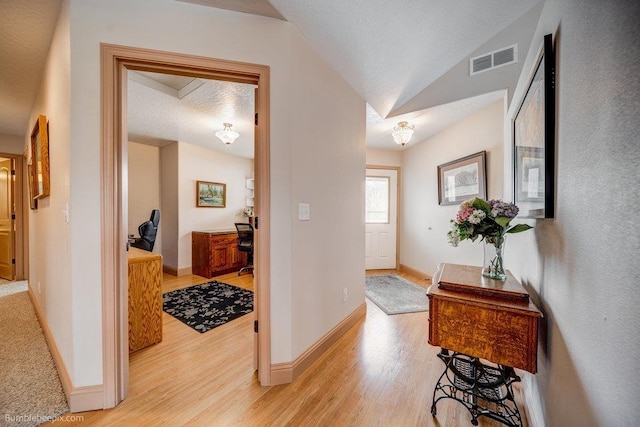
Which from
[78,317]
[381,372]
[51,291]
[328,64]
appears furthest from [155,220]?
[381,372]

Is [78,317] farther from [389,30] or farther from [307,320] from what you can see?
[389,30]

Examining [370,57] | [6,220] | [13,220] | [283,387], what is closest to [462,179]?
[370,57]

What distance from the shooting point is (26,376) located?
1722mm

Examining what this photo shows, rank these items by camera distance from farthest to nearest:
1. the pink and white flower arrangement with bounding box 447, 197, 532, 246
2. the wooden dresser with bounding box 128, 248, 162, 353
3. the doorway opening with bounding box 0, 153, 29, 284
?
1. the doorway opening with bounding box 0, 153, 29, 284
2. the wooden dresser with bounding box 128, 248, 162, 353
3. the pink and white flower arrangement with bounding box 447, 197, 532, 246

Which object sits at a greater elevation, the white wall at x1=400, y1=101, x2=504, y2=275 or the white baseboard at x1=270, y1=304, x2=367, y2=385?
the white wall at x1=400, y1=101, x2=504, y2=275

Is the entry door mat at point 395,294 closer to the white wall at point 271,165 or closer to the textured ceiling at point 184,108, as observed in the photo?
the white wall at point 271,165

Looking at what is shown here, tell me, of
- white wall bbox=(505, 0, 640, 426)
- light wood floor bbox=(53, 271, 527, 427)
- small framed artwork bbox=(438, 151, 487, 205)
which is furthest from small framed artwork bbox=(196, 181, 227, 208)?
white wall bbox=(505, 0, 640, 426)

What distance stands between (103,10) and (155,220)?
339 centimetres

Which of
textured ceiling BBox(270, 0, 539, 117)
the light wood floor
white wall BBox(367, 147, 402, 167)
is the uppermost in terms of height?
textured ceiling BBox(270, 0, 539, 117)

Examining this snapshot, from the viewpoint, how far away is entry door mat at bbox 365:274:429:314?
3.01m

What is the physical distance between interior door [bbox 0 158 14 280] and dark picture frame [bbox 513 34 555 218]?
6.80 m

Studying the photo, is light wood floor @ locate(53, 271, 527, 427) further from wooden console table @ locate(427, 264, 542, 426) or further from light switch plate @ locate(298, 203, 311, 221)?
light switch plate @ locate(298, 203, 311, 221)

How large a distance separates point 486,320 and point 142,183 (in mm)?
5450

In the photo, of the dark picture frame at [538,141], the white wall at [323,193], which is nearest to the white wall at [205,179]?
the white wall at [323,193]
